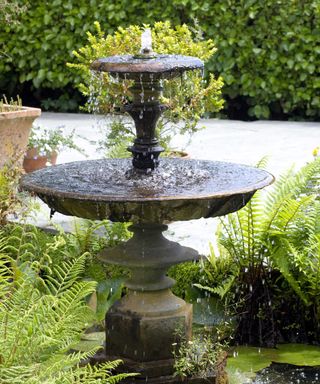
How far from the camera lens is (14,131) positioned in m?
7.46

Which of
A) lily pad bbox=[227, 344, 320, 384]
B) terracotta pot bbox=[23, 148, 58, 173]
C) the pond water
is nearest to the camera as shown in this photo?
the pond water

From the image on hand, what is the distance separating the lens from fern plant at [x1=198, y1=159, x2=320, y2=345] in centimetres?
514

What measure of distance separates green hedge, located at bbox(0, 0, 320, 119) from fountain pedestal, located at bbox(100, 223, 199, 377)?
8.30 meters

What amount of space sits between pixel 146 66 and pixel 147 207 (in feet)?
2.30

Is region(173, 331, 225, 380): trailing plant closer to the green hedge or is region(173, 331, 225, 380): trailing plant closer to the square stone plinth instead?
the square stone plinth

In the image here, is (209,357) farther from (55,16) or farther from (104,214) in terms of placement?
(55,16)

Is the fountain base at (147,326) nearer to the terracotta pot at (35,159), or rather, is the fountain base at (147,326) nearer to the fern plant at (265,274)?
the fern plant at (265,274)

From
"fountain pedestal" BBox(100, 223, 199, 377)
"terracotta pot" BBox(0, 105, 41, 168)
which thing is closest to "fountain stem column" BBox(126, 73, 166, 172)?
"fountain pedestal" BBox(100, 223, 199, 377)

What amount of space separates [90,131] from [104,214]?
7.54m

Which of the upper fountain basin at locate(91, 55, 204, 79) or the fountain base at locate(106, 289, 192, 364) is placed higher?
the upper fountain basin at locate(91, 55, 204, 79)

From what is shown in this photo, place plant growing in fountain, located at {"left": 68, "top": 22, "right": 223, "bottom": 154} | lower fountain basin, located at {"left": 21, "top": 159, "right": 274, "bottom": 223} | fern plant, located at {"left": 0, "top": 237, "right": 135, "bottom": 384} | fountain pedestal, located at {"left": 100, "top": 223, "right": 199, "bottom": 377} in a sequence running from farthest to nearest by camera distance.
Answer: plant growing in fountain, located at {"left": 68, "top": 22, "right": 223, "bottom": 154} → fountain pedestal, located at {"left": 100, "top": 223, "right": 199, "bottom": 377} → lower fountain basin, located at {"left": 21, "top": 159, "right": 274, "bottom": 223} → fern plant, located at {"left": 0, "top": 237, "right": 135, "bottom": 384}

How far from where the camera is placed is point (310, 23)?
12.4 meters

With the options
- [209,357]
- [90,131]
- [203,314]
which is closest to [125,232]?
[203,314]

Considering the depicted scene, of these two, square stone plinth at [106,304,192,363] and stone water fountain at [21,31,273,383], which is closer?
stone water fountain at [21,31,273,383]
